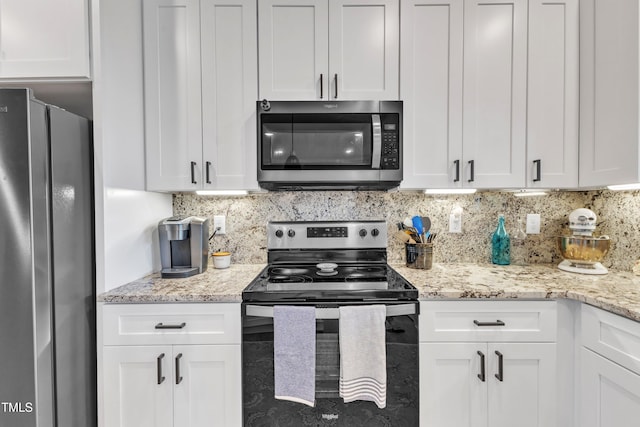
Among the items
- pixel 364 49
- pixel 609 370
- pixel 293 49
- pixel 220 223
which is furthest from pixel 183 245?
pixel 609 370

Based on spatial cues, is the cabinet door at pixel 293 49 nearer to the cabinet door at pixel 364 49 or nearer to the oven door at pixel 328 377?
the cabinet door at pixel 364 49

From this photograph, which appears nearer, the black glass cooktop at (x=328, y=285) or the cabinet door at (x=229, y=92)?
the black glass cooktop at (x=328, y=285)

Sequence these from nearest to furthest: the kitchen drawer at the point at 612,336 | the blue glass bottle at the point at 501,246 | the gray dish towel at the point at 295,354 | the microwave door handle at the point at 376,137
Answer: the kitchen drawer at the point at 612,336 → the gray dish towel at the point at 295,354 → the microwave door handle at the point at 376,137 → the blue glass bottle at the point at 501,246

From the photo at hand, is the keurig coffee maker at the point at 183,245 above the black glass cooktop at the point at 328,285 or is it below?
above

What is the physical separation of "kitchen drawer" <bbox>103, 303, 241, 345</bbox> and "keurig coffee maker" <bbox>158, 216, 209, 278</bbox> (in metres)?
0.29

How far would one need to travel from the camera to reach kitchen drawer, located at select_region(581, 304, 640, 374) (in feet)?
3.45

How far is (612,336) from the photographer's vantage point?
44.7 inches

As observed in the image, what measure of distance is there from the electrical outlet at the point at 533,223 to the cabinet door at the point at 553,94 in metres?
0.35

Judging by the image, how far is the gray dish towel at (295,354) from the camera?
124 cm

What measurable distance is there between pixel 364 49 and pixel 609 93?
1217 mm

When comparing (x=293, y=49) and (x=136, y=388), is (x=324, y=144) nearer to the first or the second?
→ (x=293, y=49)

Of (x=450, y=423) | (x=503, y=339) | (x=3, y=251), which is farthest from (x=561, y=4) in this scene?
(x=3, y=251)

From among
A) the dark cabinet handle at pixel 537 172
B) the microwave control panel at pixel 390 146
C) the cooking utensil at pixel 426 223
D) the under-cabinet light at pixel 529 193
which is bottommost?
the cooking utensil at pixel 426 223

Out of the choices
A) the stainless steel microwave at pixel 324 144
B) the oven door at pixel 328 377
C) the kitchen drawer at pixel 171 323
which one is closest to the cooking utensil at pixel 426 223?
the stainless steel microwave at pixel 324 144
